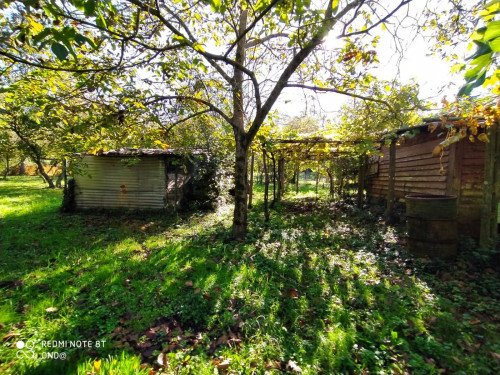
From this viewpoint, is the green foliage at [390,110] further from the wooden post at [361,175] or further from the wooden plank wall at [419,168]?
the wooden post at [361,175]

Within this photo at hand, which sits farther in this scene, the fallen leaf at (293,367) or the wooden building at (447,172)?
the wooden building at (447,172)

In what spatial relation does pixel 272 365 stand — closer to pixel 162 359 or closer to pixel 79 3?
pixel 162 359

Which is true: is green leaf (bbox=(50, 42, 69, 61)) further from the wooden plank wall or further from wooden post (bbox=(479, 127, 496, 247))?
wooden post (bbox=(479, 127, 496, 247))

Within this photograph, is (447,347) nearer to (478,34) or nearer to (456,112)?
(456,112)

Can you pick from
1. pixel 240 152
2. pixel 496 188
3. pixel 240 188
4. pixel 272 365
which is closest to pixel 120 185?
pixel 240 188

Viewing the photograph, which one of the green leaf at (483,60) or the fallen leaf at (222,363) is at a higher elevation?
the green leaf at (483,60)

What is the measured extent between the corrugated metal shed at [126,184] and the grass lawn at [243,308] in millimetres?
3733

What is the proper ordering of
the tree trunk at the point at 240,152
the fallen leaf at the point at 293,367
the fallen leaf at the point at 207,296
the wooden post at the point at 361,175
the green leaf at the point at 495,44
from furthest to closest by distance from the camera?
1. the wooden post at the point at 361,175
2. the tree trunk at the point at 240,152
3. the fallen leaf at the point at 207,296
4. the fallen leaf at the point at 293,367
5. the green leaf at the point at 495,44

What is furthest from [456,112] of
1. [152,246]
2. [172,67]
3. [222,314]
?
[152,246]

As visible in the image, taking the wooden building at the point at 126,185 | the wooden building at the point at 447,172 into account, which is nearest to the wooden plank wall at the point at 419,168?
the wooden building at the point at 447,172

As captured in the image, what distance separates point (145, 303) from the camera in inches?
117

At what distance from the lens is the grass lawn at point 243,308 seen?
84.6 inches

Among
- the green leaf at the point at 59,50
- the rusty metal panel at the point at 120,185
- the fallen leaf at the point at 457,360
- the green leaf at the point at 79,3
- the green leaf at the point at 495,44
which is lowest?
the fallen leaf at the point at 457,360

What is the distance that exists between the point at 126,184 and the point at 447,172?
10.4 meters
